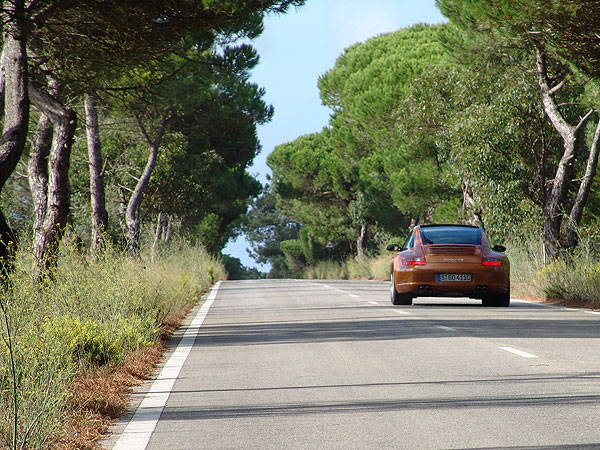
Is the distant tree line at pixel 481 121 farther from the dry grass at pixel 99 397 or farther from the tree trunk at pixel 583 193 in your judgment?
the dry grass at pixel 99 397

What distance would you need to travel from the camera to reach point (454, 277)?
19438mm

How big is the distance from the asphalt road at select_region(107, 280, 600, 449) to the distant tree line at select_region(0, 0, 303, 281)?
3.03 meters

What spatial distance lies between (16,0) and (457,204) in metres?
27.8

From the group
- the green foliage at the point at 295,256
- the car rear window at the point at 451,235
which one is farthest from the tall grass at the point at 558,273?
the green foliage at the point at 295,256

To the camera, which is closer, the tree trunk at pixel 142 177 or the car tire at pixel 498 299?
the car tire at pixel 498 299

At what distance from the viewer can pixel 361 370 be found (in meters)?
9.99

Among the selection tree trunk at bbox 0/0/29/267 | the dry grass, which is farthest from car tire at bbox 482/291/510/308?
tree trunk at bbox 0/0/29/267

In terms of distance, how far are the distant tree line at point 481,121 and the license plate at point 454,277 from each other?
15.4 feet

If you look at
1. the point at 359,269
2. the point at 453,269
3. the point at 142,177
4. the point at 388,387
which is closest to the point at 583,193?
the point at 453,269

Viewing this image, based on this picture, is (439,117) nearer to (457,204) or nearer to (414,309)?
(457,204)

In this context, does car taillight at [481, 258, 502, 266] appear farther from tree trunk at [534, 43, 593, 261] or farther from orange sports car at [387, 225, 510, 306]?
tree trunk at [534, 43, 593, 261]

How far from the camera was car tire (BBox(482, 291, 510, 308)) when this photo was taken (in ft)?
65.8

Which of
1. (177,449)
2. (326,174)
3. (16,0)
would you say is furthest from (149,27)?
(326,174)

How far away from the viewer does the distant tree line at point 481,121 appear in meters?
23.5
